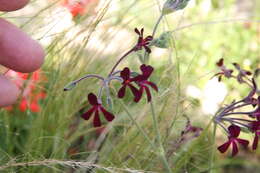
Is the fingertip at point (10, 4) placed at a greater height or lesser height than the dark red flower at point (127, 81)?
greater

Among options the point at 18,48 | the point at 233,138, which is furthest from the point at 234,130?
the point at 18,48

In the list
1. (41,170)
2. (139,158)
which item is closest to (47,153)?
(41,170)

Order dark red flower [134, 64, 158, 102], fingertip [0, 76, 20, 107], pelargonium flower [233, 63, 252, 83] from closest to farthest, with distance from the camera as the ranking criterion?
dark red flower [134, 64, 158, 102] → fingertip [0, 76, 20, 107] → pelargonium flower [233, 63, 252, 83]

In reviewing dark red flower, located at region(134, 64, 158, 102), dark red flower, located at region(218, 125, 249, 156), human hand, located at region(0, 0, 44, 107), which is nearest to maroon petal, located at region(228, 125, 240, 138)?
dark red flower, located at region(218, 125, 249, 156)

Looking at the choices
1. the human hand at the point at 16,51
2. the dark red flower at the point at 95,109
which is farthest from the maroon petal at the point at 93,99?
the human hand at the point at 16,51

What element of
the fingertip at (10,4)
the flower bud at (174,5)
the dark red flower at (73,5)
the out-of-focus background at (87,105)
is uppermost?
the flower bud at (174,5)

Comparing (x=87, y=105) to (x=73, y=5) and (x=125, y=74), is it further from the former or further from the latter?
(x=125, y=74)

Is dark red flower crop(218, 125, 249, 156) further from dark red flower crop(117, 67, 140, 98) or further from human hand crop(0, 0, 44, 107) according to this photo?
human hand crop(0, 0, 44, 107)

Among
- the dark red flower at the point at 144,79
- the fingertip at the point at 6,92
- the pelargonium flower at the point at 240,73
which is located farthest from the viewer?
the pelargonium flower at the point at 240,73

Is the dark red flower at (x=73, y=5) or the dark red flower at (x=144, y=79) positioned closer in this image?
the dark red flower at (x=144, y=79)

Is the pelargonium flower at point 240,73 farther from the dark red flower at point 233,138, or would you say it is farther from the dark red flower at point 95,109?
the dark red flower at point 95,109

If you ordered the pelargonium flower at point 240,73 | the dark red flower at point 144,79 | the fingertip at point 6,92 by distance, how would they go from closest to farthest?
the dark red flower at point 144,79, the fingertip at point 6,92, the pelargonium flower at point 240,73
